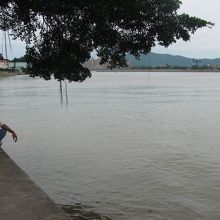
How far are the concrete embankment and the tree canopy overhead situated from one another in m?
3.48

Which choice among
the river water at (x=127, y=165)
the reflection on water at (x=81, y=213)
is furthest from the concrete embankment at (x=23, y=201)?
the river water at (x=127, y=165)

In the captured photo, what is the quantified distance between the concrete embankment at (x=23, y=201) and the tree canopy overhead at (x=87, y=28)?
3.48 metres

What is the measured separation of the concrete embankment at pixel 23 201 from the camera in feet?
26.5

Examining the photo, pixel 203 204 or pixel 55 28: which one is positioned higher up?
pixel 55 28

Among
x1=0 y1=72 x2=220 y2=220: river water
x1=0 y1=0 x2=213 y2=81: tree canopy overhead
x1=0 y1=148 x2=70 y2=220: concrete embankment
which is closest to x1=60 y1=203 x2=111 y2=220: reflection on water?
x1=0 y1=72 x2=220 y2=220: river water

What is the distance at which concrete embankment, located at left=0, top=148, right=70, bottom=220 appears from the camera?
8.06 m

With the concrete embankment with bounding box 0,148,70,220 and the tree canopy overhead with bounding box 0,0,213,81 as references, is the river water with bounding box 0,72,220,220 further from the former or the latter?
the tree canopy overhead with bounding box 0,0,213,81

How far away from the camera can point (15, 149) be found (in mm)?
19156

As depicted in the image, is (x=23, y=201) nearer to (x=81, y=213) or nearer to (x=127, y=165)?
(x=81, y=213)

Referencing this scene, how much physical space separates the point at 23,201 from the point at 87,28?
4.64 m

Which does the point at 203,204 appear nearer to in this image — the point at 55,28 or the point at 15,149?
the point at 55,28

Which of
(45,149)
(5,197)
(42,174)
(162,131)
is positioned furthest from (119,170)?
(162,131)

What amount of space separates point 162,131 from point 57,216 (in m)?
18.4

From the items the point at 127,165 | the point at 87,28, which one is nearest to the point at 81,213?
the point at 87,28
